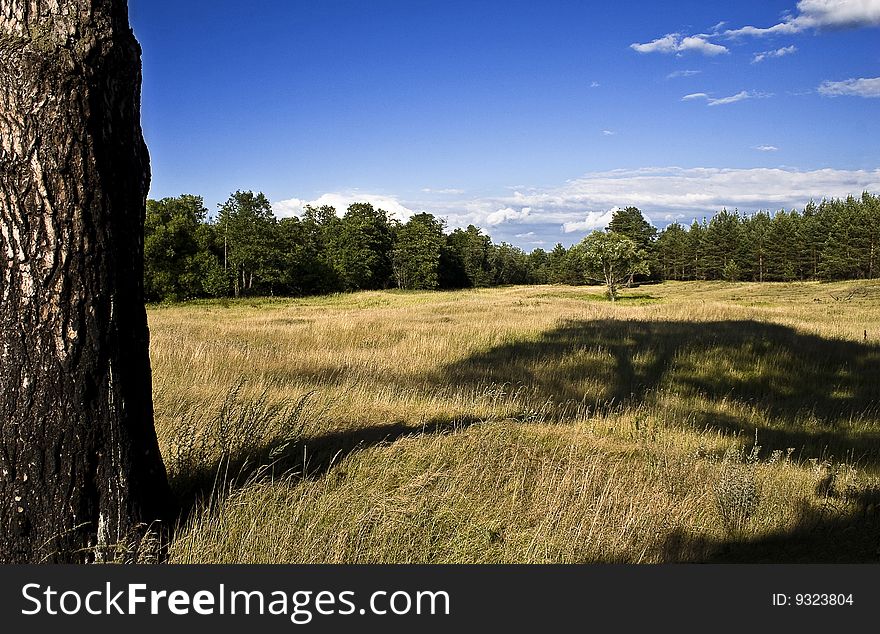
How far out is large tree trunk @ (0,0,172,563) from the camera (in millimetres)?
3002

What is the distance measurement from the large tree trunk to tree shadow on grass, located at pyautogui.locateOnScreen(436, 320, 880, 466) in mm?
7192

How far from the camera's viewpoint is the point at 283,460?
191 inches

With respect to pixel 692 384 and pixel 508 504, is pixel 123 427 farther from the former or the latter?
pixel 692 384

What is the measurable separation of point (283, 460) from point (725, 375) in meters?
10.6

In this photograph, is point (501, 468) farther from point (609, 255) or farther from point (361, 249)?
point (361, 249)

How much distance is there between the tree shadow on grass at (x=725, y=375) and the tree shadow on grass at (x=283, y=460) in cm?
426

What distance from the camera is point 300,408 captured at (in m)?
5.92

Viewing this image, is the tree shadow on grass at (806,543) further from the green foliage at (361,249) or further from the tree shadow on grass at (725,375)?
the green foliage at (361,249)

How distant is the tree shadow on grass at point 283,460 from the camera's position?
165 inches

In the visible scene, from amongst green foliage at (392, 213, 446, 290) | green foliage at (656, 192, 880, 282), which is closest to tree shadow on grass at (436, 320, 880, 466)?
green foliage at (392, 213, 446, 290)

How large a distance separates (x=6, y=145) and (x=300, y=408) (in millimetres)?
3498

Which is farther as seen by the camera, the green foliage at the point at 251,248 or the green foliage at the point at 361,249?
the green foliage at the point at 361,249

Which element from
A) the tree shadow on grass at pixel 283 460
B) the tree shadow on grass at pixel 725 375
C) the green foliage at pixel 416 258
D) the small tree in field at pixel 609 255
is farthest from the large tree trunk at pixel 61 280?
the green foliage at pixel 416 258

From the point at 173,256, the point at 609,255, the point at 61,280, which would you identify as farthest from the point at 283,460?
the point at 173,256
